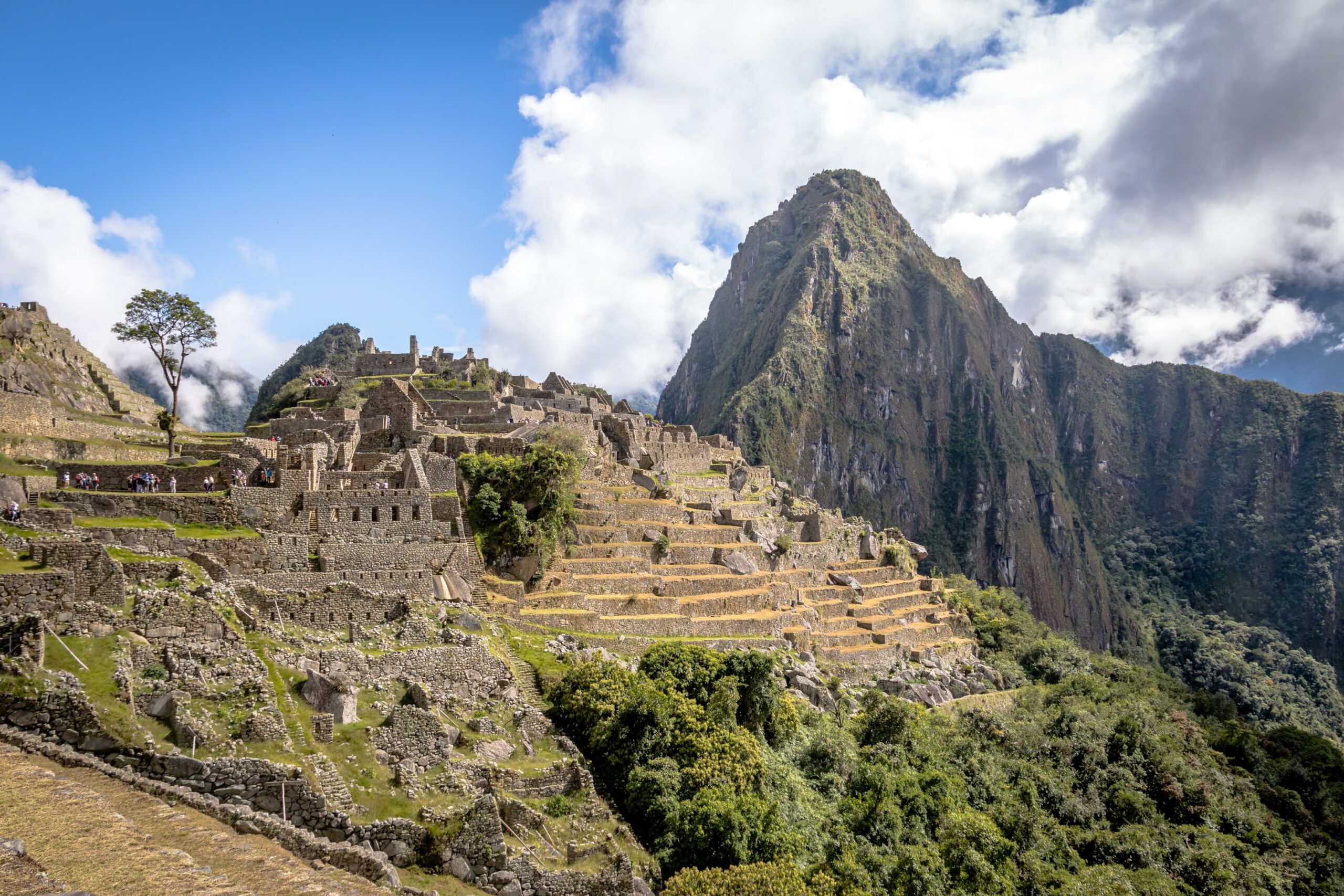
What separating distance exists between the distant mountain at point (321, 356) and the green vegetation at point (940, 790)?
4167 cm

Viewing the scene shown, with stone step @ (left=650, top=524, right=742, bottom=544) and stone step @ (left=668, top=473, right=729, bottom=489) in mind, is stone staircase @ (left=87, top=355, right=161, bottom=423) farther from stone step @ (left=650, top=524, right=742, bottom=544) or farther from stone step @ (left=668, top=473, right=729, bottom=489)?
stone step @ (left=668, top=473, right=729, bottom=489)

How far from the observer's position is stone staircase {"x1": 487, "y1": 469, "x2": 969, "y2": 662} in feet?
98.7

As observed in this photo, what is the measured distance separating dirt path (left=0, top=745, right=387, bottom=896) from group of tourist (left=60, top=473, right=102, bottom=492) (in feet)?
36.1

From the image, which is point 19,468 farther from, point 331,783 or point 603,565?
point 603,565

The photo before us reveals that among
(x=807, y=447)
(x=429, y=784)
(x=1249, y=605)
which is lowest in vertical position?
(x=1249, y=605)

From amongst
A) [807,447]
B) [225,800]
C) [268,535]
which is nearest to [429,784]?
[225,800]

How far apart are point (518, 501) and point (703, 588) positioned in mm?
10490

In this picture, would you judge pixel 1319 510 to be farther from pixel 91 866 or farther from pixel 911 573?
pixel 91 866

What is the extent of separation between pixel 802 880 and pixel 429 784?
917cm

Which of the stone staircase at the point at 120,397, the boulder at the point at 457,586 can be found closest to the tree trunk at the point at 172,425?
the stone staircase at the point at 120,397

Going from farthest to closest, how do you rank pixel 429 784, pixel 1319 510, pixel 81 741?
pixel 1319 510
pixel 429 784
pixel 81 741

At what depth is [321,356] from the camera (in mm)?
73125

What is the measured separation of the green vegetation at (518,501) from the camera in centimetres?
2809

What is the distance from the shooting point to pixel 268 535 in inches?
825
